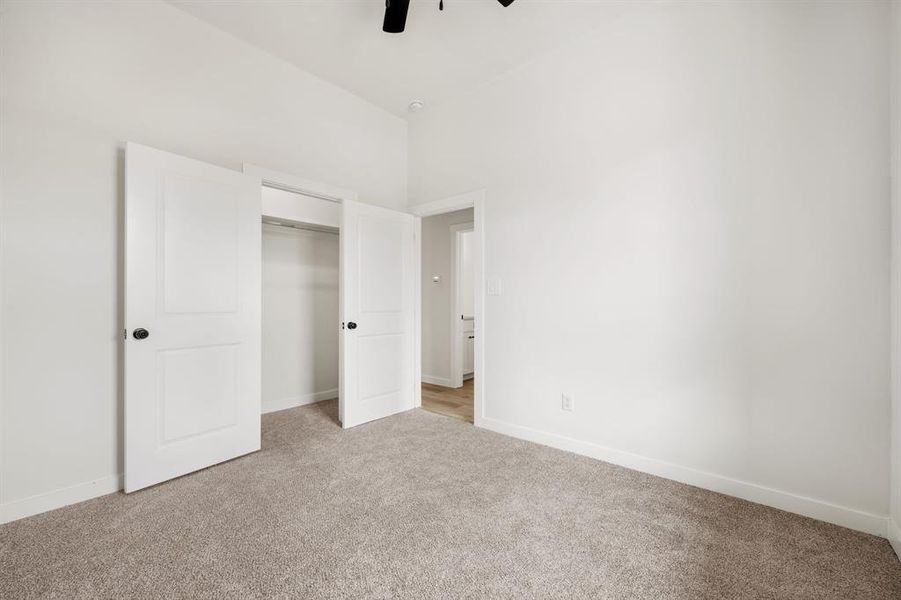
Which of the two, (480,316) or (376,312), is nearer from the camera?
(480,316)

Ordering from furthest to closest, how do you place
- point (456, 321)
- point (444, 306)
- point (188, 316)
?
point (444, 306) < point (456, 321) < point (188, 316)

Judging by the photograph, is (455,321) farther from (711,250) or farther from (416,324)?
(711,250)

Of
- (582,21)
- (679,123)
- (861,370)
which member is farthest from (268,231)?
(861,370)

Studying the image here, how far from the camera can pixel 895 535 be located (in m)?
1.66

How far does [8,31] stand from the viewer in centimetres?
192

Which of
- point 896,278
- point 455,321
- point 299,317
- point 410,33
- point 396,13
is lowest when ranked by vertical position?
point 455,321

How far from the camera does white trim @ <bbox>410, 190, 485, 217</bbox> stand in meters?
3.37

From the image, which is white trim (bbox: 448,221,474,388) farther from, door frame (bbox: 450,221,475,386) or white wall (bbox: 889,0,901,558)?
white wall (bbox: 889,0,901,558)

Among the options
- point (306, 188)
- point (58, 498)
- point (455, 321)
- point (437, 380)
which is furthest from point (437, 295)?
point (58, 498)

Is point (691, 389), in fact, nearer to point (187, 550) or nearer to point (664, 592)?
point (664, 592)

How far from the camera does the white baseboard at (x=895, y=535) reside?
161 cm

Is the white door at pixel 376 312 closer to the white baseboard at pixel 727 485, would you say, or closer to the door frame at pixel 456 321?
the door frame at pixel 456 321

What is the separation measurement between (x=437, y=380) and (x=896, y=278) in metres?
4.29

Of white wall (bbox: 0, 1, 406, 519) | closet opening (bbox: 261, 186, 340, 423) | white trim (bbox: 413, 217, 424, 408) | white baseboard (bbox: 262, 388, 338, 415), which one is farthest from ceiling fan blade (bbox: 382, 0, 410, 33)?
white baseboard (bbox: 262, 388, 338, 415)
